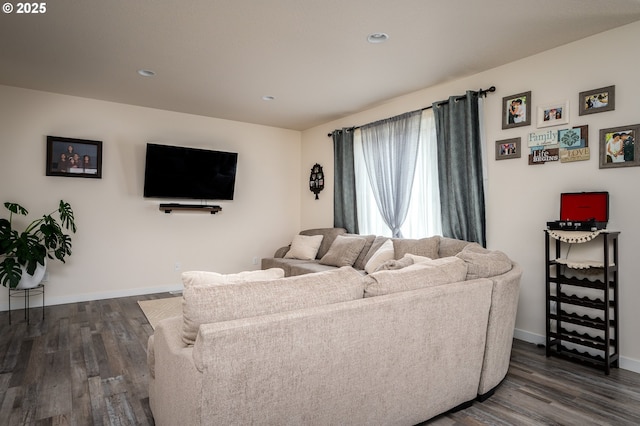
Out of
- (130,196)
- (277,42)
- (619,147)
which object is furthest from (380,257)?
(130,196)

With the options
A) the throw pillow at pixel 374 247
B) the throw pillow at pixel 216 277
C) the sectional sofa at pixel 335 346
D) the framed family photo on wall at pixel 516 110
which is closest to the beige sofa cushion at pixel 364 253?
the throw pillow at pixel 374 247

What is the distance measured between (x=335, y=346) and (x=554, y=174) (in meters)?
2.71

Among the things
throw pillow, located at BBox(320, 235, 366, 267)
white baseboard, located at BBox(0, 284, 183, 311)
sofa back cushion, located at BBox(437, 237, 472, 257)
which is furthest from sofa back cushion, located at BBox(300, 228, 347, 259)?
white baseboard, located at BBox(0, 284, 183, 311)

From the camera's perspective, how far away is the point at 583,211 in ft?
9.62

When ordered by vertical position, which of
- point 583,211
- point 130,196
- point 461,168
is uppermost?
point 461,168

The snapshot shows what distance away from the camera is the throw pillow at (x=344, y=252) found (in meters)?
4.64

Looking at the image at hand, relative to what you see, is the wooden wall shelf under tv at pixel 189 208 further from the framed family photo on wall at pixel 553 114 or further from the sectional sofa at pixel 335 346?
the framed family photo on wall at pixel 553 114

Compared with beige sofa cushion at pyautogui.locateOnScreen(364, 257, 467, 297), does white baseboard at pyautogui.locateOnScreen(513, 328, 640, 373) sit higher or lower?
lower

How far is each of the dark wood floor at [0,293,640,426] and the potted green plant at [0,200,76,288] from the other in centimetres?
58

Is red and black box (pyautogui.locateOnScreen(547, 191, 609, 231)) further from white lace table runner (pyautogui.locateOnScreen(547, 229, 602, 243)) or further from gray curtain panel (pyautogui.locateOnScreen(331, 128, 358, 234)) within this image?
gray curtain panel (pyautogui.locateOnScreen(331, 128, 358, 234))

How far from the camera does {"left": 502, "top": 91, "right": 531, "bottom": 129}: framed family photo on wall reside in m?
3.39

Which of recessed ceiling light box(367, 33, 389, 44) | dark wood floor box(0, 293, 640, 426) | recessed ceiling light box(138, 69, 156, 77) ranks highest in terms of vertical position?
recessed ceiling light box(367, 33, 389, 44)

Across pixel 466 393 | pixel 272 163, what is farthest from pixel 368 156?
pixel 466 393

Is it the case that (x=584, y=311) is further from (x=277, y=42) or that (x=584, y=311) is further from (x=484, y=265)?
(x=277, y=42)
